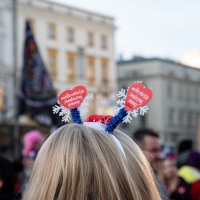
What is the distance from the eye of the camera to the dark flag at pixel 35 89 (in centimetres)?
1012

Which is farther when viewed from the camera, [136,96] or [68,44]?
[68,44]

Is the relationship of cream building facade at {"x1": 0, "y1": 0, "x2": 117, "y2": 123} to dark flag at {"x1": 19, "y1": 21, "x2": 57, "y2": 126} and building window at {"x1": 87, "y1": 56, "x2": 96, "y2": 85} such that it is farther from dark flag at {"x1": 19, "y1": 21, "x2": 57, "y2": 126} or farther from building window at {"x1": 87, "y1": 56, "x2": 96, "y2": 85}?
dark flag at {"x1": 19, "y1": 21, "x2": 57, "y2": 126}

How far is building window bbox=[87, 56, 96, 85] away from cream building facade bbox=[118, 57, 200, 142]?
3301mm

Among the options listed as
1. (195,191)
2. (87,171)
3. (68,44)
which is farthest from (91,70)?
(87,171)

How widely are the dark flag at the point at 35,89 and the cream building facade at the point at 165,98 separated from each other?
1365 inches

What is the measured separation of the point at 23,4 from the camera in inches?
1619

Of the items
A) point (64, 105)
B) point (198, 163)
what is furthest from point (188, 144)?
point (64, 105)

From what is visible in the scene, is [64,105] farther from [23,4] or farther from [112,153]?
[23,4]

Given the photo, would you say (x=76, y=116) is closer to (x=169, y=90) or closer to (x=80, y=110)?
(x=80, y=110)

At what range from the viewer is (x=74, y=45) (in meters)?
45.6

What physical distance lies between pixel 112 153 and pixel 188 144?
27.2ft

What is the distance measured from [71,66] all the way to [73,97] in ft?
143

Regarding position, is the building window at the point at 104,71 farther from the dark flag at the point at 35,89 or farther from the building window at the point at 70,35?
the dark flag at the point at 35,89

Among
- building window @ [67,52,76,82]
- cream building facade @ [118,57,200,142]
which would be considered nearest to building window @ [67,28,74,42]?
building window @ [67,52,76,82]
